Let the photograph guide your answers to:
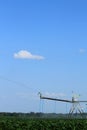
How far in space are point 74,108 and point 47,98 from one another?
6.34 m

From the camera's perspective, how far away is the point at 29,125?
1502 inches

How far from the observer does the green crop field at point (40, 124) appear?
38.0 meters

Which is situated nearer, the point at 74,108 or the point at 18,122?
the point at 18,122

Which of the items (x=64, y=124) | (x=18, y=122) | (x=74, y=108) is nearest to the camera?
(x=18, y=122)

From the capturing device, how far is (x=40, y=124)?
39.1m

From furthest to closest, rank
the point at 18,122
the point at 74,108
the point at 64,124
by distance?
the point at 74,108
the point at 64,124
the point at 18,122

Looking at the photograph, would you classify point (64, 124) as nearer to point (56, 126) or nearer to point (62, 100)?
point (56, 126)

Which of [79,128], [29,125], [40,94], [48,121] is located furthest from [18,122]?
[40,94]

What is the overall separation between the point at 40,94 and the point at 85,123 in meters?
42.6

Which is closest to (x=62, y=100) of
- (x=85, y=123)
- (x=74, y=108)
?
(x=74, y=108)

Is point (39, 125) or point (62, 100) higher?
point (62, 100)

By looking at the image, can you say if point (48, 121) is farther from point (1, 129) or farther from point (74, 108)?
point (74, 108)

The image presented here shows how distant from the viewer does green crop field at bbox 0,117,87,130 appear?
3800cm

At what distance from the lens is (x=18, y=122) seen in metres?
38.0
